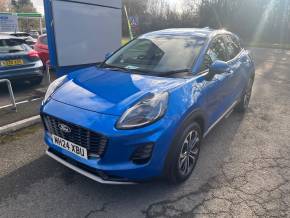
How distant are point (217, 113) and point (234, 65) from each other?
3.53 ft

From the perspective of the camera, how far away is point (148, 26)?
3222 cm

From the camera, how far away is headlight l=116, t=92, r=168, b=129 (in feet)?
8.75

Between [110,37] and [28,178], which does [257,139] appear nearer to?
[28,178]

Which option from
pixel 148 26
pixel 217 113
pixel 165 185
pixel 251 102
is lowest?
pixel 148 26

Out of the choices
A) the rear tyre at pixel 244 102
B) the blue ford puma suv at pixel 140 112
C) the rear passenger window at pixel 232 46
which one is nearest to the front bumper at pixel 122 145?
the blue ford puma suv at pixel 140 112

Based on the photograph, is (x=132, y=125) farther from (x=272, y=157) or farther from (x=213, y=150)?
(x=272, y=157)

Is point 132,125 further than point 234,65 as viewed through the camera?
No

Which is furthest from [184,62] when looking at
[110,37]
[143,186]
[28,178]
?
[110,37]

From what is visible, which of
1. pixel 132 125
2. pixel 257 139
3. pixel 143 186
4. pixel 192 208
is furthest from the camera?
pixel 257 139

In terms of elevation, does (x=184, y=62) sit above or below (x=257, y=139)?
above

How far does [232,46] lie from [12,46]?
16.3 ft

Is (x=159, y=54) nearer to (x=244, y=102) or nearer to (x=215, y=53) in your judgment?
(x=215, y=53)

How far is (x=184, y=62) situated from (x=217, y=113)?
36.4 inches

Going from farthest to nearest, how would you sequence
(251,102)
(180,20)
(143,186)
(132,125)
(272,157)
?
1. (180,20)
2. (251,102)
3. (272,157)
4. (143,186)
5. (132,125)
